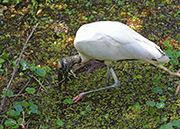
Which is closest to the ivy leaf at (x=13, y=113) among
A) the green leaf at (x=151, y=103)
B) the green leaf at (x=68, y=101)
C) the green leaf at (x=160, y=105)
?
the green leaf at (x=68, y=101)

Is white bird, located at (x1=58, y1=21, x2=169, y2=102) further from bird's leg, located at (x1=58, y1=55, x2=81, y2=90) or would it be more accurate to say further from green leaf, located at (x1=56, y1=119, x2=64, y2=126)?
green leaf, located at (x1=56, y1=119, x2=64, y2=126)

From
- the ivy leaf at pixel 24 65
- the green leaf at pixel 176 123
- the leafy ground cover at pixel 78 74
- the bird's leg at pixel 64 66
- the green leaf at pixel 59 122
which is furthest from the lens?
the ivy leaf at pixel 24 65

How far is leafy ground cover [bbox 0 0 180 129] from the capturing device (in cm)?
371

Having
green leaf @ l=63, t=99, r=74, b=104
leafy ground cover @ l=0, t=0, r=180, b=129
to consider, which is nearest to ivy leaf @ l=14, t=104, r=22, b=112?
leafy ground cover @ l=0, t=0, r=180, b=129

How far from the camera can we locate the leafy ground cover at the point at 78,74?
3711 mm

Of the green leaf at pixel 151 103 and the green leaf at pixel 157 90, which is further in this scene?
the green leaf at pixel 157 90

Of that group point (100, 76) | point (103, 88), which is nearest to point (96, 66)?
point (100, 76)

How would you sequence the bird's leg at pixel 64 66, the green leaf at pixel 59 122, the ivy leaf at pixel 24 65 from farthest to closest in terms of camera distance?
the ivy leaf at pixel 24 65 < the bird's leg at pixel 64 66 < the green leaf at pixel 59 122

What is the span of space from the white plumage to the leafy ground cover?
669 millimetres

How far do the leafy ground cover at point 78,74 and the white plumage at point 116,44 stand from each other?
2.19 ft

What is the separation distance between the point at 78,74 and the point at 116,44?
1033mm

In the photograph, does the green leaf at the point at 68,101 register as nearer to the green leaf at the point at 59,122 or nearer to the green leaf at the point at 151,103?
the green leaf at the point at 59,122

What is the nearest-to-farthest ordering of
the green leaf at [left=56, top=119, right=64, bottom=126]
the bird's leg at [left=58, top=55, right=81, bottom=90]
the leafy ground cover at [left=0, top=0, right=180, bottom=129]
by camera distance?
1. the green leaf at [left=56, top=119, right=64, bottom=126]
2. the leafy ground cover at [left=0, top=0, right=180, bottom=129]
3. the bird's leg at [left=58, top=55, right=81, bottom=90]

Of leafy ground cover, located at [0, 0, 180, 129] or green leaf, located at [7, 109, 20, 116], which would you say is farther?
leafy ground cover, located at [0, 0, 180, 129]
